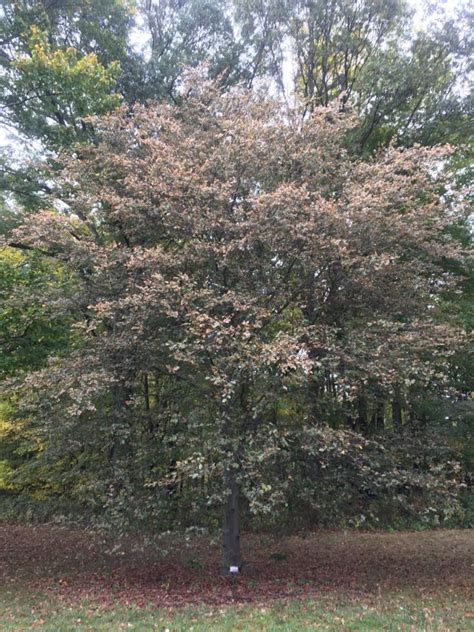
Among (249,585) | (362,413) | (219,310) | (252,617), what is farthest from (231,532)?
(362,413)

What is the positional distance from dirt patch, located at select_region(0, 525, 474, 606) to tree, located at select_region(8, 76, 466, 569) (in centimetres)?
107

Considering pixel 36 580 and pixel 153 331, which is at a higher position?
pixel 153 331

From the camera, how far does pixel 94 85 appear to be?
10094 millimetres

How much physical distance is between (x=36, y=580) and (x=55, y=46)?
11566 mm

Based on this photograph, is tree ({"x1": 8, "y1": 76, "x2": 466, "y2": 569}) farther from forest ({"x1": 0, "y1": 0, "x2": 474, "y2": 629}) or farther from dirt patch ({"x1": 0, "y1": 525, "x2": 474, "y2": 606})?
dirt patch ({"x1": 0, "y1": 525, "x2": 474, "y2": 606})

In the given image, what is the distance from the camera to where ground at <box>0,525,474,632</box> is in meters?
6.20

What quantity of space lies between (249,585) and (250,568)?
46.8 inches

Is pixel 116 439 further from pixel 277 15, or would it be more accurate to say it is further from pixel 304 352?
pixel 277 15

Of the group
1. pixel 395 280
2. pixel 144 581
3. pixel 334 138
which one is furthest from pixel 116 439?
pixel 334 138

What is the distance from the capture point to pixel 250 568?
9172mm

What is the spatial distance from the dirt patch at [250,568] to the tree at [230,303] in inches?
42.2

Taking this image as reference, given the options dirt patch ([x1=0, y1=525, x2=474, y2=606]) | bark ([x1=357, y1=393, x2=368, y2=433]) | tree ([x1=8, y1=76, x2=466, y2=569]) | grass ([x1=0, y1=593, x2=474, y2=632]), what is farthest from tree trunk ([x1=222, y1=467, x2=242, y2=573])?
bark ([x1=357, y1=393, x2=368, y2=433])

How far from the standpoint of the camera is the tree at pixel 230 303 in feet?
22.7

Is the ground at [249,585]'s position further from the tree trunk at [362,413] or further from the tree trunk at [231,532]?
the tree trunk at [362,413]
